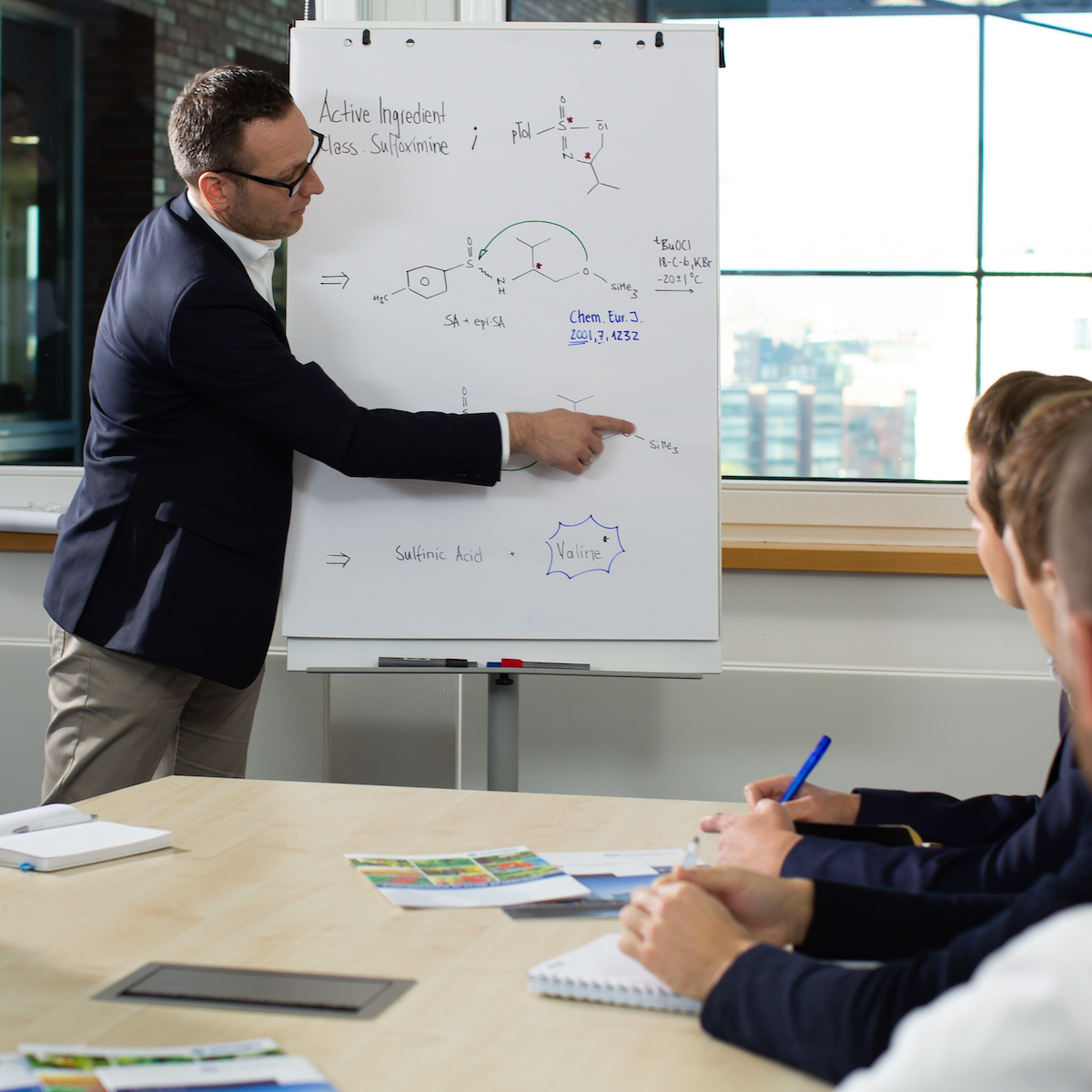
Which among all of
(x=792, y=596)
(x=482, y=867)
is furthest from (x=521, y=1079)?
(x=792, y=596)

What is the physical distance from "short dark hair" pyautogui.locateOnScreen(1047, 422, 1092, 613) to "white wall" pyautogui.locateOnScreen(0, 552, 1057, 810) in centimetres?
213

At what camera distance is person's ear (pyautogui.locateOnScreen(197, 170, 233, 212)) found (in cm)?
215

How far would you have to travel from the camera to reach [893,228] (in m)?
2.92

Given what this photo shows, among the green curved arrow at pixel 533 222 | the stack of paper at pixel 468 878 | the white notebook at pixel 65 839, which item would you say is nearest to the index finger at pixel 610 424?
the green curved arrow at pixel 533 222

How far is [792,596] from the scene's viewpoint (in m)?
2.78

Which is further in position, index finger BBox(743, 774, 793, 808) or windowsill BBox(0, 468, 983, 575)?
windowsill BBox(0, 468, 983, 575)

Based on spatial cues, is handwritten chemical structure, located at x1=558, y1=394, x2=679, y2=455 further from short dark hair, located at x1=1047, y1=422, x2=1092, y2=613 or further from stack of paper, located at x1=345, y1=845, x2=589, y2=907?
short dark hair, located at x1=1047, y1=422, x2=1092, y2=613

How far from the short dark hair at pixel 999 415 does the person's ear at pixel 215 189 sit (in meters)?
1.44

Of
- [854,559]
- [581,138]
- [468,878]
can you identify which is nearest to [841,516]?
[854,559]

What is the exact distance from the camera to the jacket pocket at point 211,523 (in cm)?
214

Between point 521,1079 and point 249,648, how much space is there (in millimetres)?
1530

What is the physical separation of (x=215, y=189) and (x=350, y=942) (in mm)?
1549

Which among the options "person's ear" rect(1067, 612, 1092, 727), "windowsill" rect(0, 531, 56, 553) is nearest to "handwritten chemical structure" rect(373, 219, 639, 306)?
"windowsill" rect(0, 531, 56, 553)

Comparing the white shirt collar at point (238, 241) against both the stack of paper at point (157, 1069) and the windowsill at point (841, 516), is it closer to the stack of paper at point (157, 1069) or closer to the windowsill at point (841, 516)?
the windowsill at point (841, 516)
